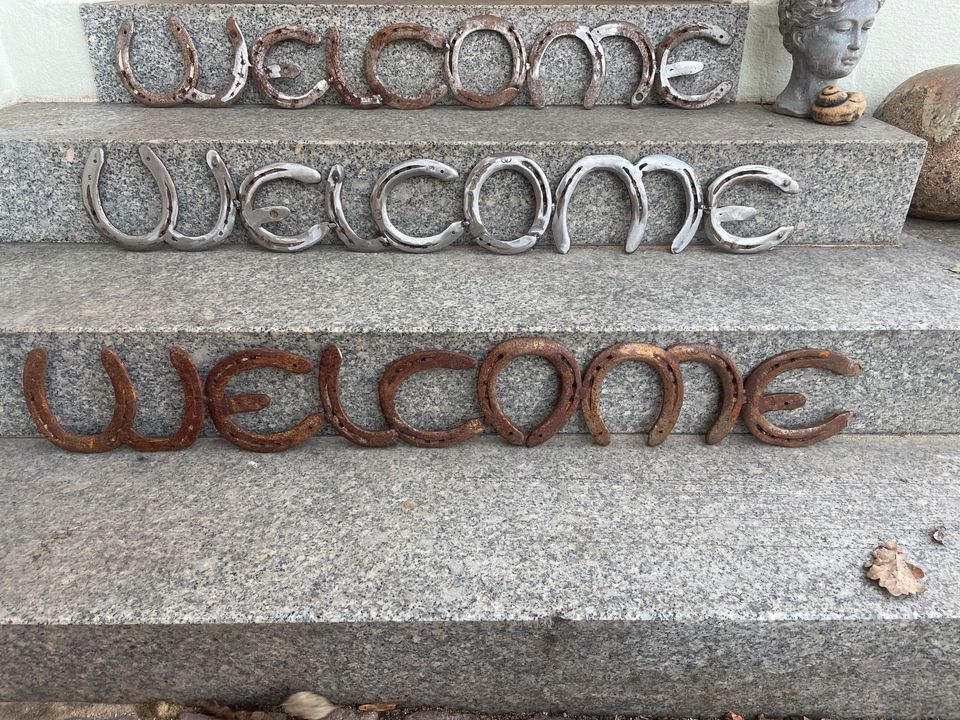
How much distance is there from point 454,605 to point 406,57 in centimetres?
A: 161

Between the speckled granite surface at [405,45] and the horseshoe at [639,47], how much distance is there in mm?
30

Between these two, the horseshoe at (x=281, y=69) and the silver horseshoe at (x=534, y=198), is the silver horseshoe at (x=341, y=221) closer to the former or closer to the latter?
the silver horseshoe at (x=534, y=198)

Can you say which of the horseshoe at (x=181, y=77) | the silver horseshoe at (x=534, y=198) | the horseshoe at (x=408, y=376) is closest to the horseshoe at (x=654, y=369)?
the horseshoe at (x=408, y=376)

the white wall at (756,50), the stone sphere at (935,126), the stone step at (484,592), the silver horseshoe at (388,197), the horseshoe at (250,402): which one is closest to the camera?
the stone step at (484,592)

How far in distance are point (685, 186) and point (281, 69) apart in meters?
1.22

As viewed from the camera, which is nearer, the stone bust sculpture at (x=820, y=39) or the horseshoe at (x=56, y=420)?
the horseshoe at (x=56, y=420)

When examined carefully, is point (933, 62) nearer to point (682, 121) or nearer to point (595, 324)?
point (682, 121)

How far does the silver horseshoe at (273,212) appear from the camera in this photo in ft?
5.72

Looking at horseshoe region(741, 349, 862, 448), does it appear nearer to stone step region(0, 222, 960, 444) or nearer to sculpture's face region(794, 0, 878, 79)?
stone step region(0, 222, 960, 444)

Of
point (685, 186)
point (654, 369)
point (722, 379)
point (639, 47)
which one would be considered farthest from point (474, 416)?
point (639, 47)

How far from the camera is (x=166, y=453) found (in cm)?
153

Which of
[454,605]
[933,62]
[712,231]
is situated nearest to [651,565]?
[454,605]

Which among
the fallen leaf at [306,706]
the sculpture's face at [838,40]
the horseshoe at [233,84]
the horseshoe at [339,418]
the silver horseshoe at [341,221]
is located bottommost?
the fallen leaf at [306,706]

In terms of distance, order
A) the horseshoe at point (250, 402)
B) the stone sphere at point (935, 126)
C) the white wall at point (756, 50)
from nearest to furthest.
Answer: the horseshoe at point (250, 402) < the stone sphere at point (935, 126) < the white wall at point (756, 50)
